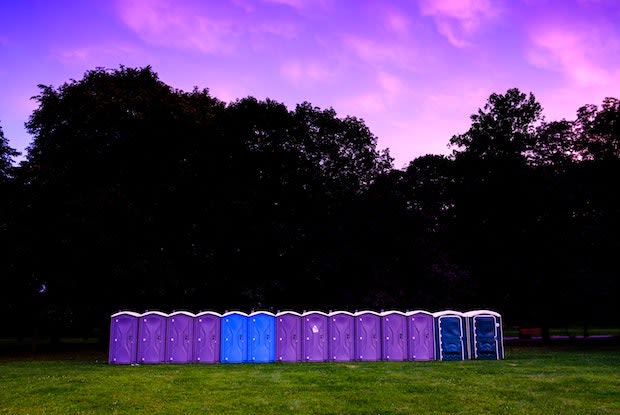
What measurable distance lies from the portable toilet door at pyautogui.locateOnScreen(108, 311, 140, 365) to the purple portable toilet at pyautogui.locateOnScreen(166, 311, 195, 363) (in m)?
1.04

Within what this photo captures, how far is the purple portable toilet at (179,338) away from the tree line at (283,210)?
5115mm

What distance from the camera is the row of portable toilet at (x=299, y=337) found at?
17.8m

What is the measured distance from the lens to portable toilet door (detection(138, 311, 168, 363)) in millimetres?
17672

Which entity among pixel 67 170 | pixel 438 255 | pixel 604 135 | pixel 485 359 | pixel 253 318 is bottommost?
pixel 485 359

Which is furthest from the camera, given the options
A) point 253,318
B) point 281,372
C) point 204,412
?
point 253,318

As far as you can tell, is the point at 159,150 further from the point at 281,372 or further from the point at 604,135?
the point at 604,135

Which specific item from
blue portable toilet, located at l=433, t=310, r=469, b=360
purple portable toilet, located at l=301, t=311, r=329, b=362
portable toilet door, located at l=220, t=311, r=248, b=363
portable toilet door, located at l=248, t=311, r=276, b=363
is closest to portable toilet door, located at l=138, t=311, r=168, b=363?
portable toilet door, located at l=220, t=311, r=248, b=363

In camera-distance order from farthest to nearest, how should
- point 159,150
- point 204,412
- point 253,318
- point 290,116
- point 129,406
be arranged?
point 290,116 < point 159,150 < point 253,318 < point 129,406 < point 204,412

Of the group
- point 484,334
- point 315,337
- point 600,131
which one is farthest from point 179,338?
point 600,131

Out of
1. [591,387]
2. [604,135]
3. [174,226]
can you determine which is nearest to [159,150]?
[174,226]

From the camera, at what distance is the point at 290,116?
28703mm

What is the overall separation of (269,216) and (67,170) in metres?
9.33

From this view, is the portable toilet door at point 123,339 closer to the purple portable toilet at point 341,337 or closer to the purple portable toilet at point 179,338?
the purple portable toilet at point 179,338

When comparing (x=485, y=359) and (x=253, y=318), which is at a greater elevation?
(x=253, y=318)
